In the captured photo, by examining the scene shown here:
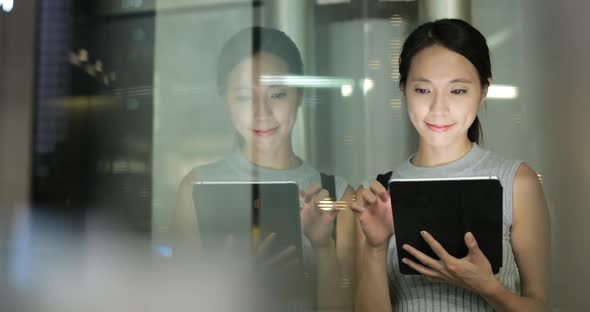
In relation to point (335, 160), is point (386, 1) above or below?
above

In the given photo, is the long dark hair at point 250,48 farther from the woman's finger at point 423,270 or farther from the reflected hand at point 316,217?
the woman's finger at point 423,270

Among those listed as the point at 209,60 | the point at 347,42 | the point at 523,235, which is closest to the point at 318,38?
the point at 347,42

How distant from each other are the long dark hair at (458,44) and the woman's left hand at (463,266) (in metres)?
0.23

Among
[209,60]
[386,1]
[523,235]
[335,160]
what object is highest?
[386,1]

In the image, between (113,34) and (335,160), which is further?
(113,34)

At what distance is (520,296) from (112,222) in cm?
86

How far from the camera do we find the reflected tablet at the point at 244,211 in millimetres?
1359

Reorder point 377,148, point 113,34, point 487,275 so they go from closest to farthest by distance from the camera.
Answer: point 487,275 → point 377,148 → point 113,34

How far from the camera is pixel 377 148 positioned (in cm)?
133

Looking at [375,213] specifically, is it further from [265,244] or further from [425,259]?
[265,244]

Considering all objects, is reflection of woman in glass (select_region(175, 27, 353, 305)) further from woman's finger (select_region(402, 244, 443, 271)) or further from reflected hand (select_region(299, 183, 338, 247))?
woman's finger (select_region(402, 244, 443, 271))

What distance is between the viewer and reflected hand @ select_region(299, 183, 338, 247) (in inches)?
52.4

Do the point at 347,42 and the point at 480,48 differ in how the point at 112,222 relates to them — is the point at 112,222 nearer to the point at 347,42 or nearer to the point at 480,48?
the point at 347,42

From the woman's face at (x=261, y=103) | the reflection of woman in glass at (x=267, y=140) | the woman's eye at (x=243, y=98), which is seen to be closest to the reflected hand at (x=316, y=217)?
the reflection of woman in glass at (x=267, y=140)
